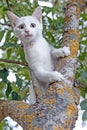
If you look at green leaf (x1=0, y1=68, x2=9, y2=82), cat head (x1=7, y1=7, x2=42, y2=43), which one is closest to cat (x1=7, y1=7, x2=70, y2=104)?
cat head (x1=7, y1=7, x2=42, y2=43)

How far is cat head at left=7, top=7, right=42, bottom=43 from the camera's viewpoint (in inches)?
63.2

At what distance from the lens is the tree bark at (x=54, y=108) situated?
3.34 feet

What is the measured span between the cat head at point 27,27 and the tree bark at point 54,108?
21 centimetres

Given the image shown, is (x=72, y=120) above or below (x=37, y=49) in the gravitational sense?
below

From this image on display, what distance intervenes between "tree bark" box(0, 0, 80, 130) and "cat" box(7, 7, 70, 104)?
3.4 inches

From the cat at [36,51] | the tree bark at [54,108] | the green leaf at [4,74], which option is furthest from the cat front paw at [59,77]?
the green leaf at [4,74]

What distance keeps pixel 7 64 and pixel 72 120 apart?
1.95 ft

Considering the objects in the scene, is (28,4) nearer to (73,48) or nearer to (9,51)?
(9,51)

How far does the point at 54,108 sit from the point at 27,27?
66cm

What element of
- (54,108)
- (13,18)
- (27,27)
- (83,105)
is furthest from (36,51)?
(54,108)

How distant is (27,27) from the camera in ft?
5.40

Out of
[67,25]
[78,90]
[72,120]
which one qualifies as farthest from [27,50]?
[72,120]

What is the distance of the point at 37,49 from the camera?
159 centimetres

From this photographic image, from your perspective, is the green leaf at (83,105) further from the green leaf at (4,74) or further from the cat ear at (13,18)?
the cat ear at (13,18)
